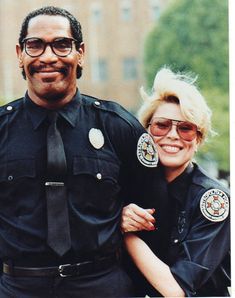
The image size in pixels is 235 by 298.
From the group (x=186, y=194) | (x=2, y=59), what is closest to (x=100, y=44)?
(x=2, y=59)

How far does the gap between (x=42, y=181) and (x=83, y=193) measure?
0.37 feet

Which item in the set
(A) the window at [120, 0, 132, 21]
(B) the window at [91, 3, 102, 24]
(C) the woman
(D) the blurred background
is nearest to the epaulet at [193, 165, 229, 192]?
(C) the woman

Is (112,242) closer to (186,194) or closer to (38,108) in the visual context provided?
(186,194)

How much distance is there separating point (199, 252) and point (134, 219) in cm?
20

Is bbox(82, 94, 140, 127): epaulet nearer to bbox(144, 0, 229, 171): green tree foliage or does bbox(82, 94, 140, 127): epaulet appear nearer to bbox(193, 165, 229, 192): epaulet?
bbox(193, 165, 229, 192): epaulet

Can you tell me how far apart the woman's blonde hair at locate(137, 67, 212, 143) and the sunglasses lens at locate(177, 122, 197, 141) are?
16mm

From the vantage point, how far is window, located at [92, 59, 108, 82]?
567 inches

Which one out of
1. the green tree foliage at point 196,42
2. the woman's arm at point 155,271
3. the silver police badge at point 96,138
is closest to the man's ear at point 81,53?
the silver police badge at point 96,138

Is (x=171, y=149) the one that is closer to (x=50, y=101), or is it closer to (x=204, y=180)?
(x=204, y=180)

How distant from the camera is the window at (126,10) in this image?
16.2 meters

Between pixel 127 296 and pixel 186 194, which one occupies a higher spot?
pixel 186 194

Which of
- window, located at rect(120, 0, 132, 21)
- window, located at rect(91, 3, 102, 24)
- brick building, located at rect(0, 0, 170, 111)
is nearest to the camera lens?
brick building, located at rect(0, 0, 170, 111)

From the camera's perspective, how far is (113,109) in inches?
71.5

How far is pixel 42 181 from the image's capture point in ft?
5.67
